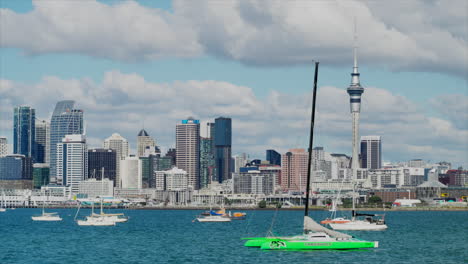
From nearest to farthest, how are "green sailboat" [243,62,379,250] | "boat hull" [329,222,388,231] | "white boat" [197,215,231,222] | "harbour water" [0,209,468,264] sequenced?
"harbour water" [0,209,468,264] < "green sailboat" [243,62,379,250] < "boat hull" [329,222,388,231] < "white boat" [197,215,231,222]

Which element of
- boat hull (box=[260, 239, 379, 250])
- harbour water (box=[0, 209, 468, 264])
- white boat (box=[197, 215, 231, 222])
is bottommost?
white boat (box=[197, 215, 231, 222])

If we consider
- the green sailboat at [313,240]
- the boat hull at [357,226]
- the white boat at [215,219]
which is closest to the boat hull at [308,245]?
the green sailboat at [313,240]

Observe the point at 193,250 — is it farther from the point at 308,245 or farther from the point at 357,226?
the point at 357,226

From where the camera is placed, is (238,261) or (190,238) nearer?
(238,261)

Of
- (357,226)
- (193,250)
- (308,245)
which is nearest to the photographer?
(308,245)

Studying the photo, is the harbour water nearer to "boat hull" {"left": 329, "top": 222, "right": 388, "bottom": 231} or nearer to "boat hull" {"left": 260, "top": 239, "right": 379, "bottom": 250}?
"boat hull" {"left": 260, "top": 239, "right": 379, "bottom": 250}

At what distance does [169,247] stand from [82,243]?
46.9 ft

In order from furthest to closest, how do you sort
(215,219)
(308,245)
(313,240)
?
(215,219) → (313,240) → (308,245)

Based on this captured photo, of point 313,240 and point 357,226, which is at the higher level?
point 313,240

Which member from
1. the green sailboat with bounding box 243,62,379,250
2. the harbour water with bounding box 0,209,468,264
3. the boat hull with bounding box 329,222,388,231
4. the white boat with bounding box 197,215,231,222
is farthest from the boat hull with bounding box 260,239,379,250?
the white boat with bounding box 197,215,231,222

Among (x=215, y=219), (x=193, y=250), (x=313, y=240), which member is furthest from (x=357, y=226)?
(x=215, y=219)

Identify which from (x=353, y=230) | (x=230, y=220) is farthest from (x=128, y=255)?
(x=230, y=220)

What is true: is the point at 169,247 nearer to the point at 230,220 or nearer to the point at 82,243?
the point at 82,243

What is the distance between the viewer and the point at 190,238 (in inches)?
4493
